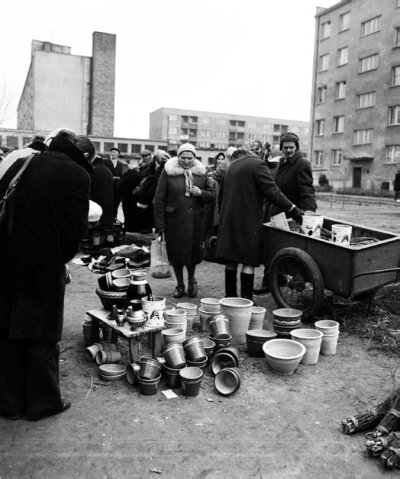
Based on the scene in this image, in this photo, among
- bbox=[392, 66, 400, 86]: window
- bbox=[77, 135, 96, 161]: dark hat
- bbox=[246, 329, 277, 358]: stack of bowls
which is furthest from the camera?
bbox=[392, 66, 400, 86]: window

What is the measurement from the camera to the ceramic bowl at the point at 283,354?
3.96 metres

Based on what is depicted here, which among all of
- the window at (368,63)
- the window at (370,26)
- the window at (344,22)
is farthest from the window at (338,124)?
the window at (344,22)

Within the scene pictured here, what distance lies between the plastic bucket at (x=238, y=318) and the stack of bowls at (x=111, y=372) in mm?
1175

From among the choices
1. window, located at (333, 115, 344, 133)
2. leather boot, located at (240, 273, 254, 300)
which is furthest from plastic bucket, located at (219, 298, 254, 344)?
window, located at (333, 115, 344, 133)

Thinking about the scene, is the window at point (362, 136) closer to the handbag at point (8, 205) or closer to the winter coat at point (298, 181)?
the winter coat at point (298, 181)

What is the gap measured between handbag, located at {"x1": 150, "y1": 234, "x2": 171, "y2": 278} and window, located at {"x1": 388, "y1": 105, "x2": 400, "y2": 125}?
32860 millimetres

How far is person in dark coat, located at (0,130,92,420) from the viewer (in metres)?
3.07

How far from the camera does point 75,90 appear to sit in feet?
173

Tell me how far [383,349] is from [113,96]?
52.0 meters

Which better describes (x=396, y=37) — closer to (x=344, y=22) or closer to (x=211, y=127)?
(x=344, y=22)

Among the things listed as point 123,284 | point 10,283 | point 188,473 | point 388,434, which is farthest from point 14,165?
point 388,434

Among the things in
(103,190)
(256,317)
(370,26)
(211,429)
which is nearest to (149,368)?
(211,429)

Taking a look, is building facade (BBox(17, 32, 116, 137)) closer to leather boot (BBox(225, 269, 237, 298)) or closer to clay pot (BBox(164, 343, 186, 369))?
leather boot (BBox(225, 269, 237, 298))

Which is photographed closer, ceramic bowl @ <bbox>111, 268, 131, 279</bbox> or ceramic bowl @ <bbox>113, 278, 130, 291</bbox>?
ceramic bowl @ <bbox>113, 278, 130, 291</bbox>
